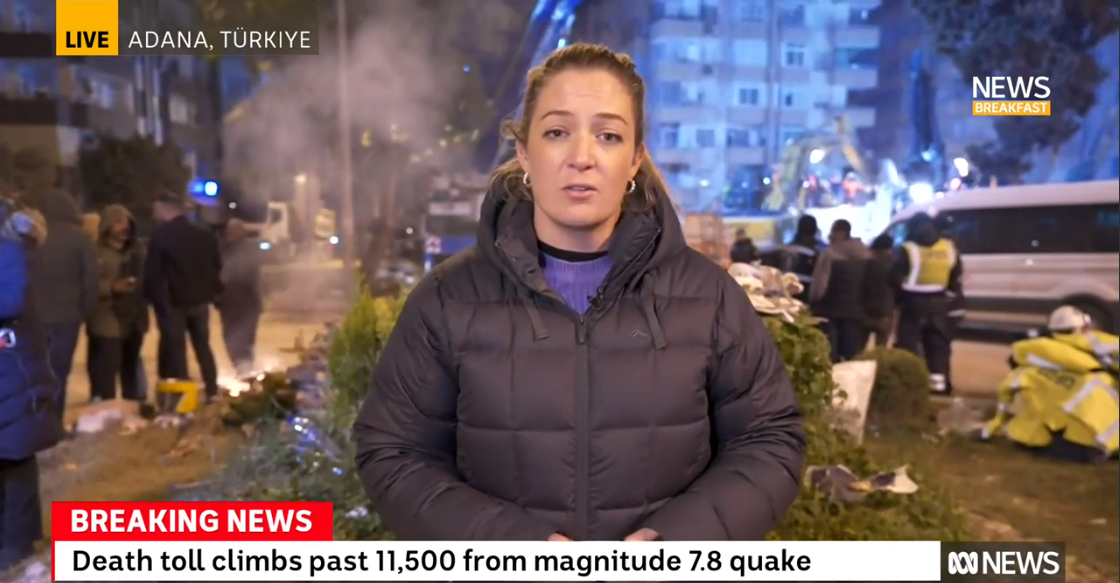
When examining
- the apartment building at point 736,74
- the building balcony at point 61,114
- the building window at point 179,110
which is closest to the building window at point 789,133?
the apartment building at point 736,74

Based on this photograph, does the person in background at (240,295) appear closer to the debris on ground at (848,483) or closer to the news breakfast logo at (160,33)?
the news breakfast logo at (160,33)

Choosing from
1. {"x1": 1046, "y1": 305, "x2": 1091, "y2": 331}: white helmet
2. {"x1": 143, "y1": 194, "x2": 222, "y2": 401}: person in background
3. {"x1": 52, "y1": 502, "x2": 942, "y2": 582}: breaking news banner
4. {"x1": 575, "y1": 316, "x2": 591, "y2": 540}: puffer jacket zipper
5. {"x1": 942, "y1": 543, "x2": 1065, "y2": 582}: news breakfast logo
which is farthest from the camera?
{"x1": 1046, "y1": 305, "x2": 1091, "y2": 331}: white helmet

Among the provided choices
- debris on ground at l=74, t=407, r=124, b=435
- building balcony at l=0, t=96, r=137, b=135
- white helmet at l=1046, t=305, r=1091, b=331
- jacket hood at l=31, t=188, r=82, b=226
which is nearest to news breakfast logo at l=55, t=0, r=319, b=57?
building balcony at l=0, t=96, r=137, b=135

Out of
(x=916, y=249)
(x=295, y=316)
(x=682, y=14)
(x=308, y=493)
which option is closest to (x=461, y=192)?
(x=295, y=316)

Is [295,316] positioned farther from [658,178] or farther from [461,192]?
[658,178]

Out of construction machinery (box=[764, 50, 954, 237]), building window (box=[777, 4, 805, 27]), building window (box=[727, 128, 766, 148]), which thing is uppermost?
building window (box=[777, 4, 805, 27])

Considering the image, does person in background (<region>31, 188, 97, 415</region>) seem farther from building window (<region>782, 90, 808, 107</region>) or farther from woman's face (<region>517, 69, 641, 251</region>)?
building window (<region>782, 90, 808, 107</region>)
